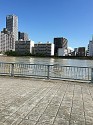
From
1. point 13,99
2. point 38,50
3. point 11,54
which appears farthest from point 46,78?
point 38,50

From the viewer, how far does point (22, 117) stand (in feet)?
16.9

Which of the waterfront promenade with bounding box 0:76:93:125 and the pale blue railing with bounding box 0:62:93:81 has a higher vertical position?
the pale blue railing with bounding box 0:62:93:81

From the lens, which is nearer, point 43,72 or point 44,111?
point 44,111

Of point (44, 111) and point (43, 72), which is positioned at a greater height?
point (43, 72)

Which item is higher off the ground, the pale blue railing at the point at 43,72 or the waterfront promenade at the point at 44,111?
the pale blue railing at the point at 43,72

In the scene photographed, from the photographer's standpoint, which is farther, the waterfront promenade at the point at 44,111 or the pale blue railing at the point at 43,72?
the pale blue railing at the point at 43,72

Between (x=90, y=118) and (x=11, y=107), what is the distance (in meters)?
2.41

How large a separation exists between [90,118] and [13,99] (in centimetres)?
304

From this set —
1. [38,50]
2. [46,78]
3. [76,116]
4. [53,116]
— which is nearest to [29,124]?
[53,116]

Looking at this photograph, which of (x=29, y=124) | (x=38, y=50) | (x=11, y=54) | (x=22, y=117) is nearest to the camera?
(x=29, y=124)

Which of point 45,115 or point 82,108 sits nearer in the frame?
point 45,115

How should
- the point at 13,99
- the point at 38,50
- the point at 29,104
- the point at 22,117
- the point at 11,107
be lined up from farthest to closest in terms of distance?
the point at 38,50 < the point at 13,99 < the point at 29,104 < the point at 11,107 < the point at 22,117

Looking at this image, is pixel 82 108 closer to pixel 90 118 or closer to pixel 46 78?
pixel 90 118

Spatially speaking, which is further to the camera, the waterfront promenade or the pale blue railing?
the pale blue railing
